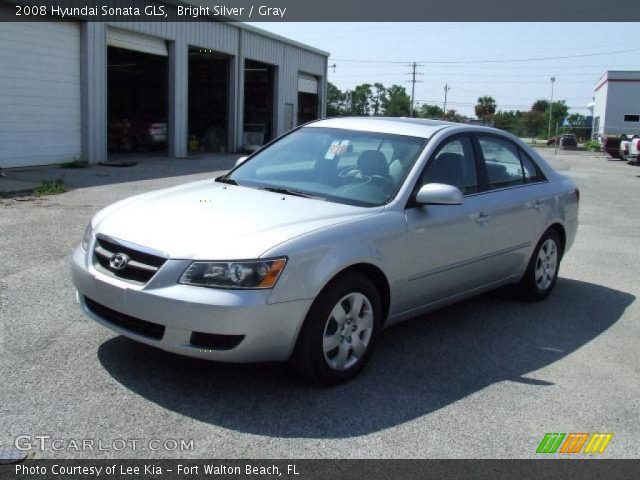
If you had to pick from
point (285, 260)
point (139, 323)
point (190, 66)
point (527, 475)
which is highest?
point (190, 66)

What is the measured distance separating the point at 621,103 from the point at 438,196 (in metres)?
64.5

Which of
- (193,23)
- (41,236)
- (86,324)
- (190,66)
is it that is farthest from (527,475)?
(190,66)

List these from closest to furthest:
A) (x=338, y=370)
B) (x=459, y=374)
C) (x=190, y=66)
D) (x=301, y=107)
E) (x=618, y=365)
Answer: (x=338, y=370) → (x=459, y=374) → (x=618, y=365) → (x=190, y=66) → (x=301, y=107)

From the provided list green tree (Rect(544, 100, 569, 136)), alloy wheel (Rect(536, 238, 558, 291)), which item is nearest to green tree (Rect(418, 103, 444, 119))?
green tree (Rect(544, 100, 569, 136))

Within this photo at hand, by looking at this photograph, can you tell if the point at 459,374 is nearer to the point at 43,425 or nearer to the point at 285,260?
the point at 285,260

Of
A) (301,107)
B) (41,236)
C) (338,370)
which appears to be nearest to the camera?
(338,370)

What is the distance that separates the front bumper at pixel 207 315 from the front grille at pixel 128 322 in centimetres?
2

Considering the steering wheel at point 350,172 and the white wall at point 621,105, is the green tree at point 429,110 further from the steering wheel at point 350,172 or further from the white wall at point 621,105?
the steering wheel at point 350,172

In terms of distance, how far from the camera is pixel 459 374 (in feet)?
15.0

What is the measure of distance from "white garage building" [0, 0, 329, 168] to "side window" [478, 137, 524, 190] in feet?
39.7

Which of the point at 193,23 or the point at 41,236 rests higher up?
the point at 193,23

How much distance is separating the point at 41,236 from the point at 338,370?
203 inches

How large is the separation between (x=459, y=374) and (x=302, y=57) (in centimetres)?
2907

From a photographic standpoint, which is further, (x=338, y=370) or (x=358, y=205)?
(x=358, y=205)
